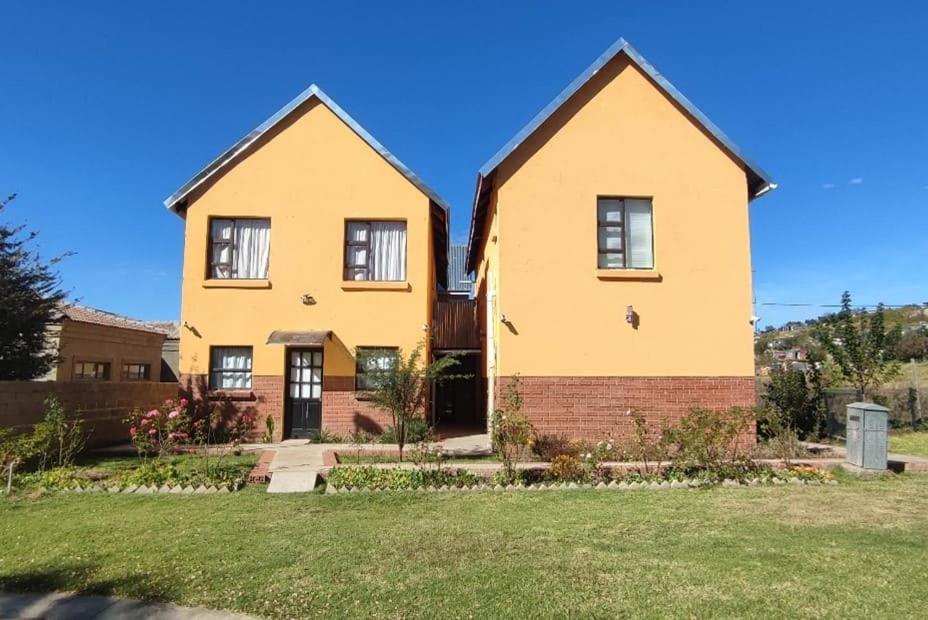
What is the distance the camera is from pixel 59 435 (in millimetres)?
11180

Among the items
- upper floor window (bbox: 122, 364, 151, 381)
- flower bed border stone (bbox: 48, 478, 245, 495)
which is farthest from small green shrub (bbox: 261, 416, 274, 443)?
upper floor window (bbox: 122, 364, 151, 381)

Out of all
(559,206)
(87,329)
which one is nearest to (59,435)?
(559,206)

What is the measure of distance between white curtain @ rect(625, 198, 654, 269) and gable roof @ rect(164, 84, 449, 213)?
197 inches

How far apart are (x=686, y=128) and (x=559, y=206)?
3.49m

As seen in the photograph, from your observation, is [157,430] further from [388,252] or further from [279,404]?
[388,252]

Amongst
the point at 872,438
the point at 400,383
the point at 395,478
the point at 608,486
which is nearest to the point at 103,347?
the point at 400,383

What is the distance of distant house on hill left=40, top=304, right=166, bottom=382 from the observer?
20.6 meters

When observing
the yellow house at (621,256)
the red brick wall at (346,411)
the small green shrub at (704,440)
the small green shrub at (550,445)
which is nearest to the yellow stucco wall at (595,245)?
the yellow house at (621,256)

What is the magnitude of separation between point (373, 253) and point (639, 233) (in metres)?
6.75

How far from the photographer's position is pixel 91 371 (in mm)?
22734

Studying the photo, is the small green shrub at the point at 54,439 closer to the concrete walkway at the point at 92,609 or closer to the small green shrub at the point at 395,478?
the small green shrub at the point at 395,478

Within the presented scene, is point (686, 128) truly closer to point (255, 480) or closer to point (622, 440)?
point (622, 440)

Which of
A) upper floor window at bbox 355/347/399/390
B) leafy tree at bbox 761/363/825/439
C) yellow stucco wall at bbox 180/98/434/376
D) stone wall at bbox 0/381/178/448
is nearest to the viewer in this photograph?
stone wall at bbox 0/381/178/448

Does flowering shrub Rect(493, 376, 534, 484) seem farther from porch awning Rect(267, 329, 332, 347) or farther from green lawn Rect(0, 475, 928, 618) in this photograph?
porch awning Rect(267, 329, 332, 347)
